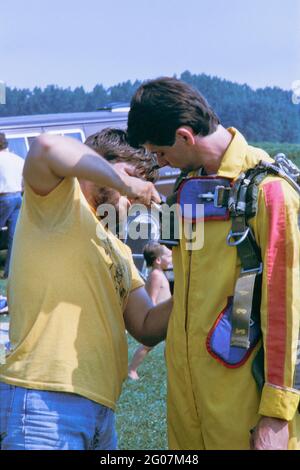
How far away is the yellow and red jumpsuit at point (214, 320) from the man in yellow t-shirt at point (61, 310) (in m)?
0.25

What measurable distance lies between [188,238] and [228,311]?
0.29 metres

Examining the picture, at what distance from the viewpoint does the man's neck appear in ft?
8.59

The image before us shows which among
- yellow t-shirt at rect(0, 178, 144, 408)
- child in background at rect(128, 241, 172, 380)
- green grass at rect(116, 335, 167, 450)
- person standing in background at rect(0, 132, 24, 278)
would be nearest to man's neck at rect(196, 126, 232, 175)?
yellow t-shirt at rect(0, 178, 144, 408)

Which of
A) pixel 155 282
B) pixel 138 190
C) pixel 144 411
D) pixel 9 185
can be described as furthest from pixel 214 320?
pixel 9 185

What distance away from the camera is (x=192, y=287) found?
2.60m

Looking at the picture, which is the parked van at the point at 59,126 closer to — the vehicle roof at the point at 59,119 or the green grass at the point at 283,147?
the vehicle roof at the point at 59,119

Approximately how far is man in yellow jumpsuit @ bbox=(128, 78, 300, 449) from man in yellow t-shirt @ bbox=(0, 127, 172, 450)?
0.21 meters

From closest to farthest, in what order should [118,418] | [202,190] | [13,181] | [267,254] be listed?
[267,254], [202,190], [118,418], [13,181]

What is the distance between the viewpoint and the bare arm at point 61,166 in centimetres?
233

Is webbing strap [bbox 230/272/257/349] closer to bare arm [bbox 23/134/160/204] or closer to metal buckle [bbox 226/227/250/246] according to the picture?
metal buckle [bbox 226/227/250/246]

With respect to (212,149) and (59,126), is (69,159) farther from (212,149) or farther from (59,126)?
(59,126)

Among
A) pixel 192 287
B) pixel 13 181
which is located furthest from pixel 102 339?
pixel 13 181
